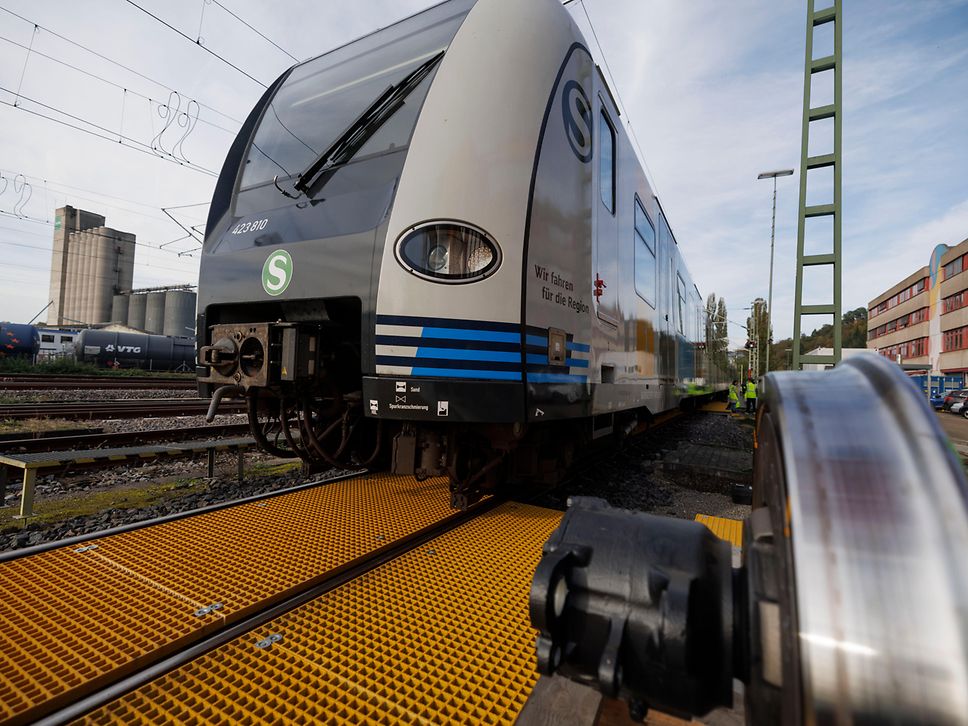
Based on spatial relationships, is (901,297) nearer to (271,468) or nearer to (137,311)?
(271,468)

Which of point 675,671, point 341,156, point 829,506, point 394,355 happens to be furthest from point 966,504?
point 341,156

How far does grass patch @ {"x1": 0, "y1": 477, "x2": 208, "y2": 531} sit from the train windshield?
2904mm

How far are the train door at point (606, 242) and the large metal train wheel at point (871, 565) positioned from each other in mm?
2864

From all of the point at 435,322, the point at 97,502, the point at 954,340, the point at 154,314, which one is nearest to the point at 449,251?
the point at 435,322

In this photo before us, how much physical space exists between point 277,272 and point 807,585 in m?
3.08

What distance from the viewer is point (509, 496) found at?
4055mm

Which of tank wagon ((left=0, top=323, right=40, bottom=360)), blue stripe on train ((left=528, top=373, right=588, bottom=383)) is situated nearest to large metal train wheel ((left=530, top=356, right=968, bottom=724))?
blue stripe on train ((left=528, top=373, right=588, bottom=383))

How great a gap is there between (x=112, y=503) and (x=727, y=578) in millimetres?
5144

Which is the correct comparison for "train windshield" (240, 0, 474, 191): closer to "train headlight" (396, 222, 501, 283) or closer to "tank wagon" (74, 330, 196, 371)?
"train headlight" (396, 222, 501, 283)

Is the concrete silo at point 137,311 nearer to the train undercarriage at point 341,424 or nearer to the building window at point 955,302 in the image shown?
the train undercarriage at point 341,424

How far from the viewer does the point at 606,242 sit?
12.6ft

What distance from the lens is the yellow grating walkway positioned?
5.35ft

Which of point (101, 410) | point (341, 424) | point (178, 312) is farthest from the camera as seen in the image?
point (178, 312)

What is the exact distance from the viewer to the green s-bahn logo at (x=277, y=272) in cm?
304
